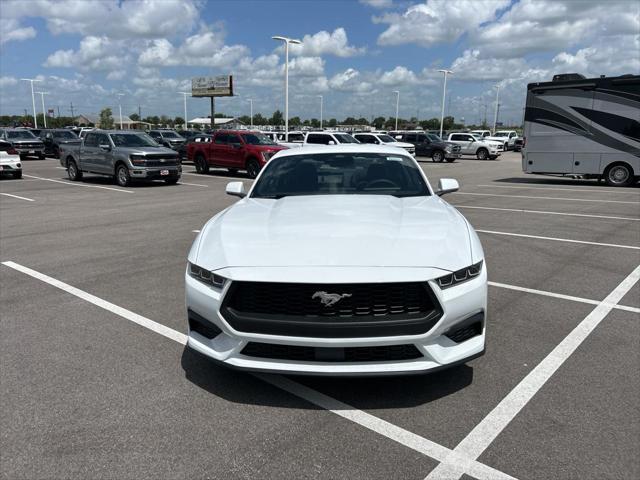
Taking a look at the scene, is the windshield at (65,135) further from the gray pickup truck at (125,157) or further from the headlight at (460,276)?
the headlight at (460,276)

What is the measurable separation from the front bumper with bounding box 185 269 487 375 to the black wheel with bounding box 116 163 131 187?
49.2ft

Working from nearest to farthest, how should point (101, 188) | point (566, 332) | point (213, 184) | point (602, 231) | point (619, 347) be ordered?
point (619, 347) < point (566, 332) < point (602, 231) < point (101, 188) < point (213, 184)

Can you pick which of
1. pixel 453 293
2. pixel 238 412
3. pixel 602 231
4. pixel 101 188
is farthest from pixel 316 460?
pixel 101 188

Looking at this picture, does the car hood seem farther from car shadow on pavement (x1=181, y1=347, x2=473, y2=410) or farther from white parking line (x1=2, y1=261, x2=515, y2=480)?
white parking line (x1=2, y1=261, x2=515, y2=480)

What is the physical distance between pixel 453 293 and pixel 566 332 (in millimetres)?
2030

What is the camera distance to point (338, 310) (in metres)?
2.91

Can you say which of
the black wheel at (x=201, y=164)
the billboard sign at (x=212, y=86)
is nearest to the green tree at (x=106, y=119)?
the billboard sign at (x=212, y=86)

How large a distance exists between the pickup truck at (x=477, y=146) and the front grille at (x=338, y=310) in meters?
35.8

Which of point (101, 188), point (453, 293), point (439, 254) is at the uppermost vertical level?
point (439, 254)

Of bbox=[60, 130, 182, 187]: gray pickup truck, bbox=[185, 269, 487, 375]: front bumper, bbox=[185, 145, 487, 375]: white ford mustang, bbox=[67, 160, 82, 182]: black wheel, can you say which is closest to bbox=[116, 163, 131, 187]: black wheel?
bbox=[60, 130, 182, 187]: gray pickup truck

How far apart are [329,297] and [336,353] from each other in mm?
337

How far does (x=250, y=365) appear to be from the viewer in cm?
302

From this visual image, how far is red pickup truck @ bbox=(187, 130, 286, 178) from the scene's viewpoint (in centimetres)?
1981

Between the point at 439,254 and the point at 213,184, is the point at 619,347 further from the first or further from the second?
the point at 213,184
